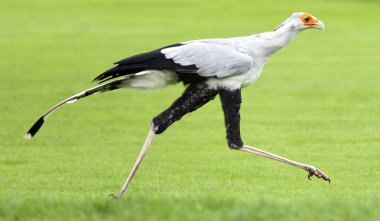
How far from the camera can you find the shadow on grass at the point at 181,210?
6.32m

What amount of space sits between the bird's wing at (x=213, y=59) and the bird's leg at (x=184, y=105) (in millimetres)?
200

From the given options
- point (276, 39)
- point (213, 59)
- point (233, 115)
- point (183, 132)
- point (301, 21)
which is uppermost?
point (301, 21)

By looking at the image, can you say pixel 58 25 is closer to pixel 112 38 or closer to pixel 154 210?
pixel 112 38

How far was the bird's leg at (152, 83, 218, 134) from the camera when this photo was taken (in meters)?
8.31

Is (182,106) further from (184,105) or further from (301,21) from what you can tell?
(301,21)

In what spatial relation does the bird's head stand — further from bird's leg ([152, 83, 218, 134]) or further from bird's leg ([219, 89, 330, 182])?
bird's leg ([152, 83, 218, 134])

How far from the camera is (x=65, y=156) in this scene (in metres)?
11.2

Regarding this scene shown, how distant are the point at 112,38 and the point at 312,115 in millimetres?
9993

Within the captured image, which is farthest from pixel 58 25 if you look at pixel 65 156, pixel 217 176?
pixel 217 176

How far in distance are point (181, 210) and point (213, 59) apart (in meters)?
2.07

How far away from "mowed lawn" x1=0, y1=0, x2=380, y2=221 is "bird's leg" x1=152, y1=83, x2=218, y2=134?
63cm

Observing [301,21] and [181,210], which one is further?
[301,21]

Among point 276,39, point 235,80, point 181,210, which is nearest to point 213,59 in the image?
point 235,80

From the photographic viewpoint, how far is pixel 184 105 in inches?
329
